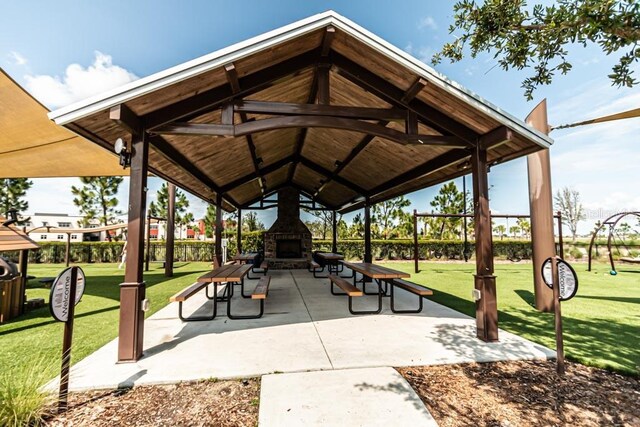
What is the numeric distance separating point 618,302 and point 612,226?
7.10 meters

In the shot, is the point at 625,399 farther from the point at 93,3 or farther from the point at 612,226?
the point at 612,226

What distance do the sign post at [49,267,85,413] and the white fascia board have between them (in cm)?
171

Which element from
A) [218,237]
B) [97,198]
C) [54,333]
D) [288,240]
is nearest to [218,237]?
[218,237]

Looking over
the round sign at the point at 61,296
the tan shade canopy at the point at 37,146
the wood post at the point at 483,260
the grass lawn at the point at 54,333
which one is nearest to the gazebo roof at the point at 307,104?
the wood post at the point at 483,260

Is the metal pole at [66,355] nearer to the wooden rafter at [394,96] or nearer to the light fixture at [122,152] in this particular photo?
the light fixture at [122,152]

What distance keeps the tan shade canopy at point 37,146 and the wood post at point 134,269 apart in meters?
0.71

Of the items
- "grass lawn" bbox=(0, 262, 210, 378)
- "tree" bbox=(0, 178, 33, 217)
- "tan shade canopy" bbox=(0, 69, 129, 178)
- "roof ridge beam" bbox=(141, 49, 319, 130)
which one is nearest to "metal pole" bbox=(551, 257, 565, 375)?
"roof ridge beam" bbox=(141, 49, 319, 130)

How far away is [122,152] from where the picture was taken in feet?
11.4

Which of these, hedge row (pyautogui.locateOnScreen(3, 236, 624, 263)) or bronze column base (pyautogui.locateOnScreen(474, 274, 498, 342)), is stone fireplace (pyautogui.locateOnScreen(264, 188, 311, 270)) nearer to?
hedge row (pyautogui.locateOnScreen(3, 236, 624, 263))

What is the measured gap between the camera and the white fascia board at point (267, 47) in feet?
10.2

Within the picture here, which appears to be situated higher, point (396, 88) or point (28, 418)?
point (396, 88)

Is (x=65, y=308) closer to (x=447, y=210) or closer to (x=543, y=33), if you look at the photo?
(x=543, y=33)

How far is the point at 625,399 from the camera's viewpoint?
2.59 metres

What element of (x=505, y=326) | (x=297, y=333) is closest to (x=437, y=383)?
(x=297, y=333)
